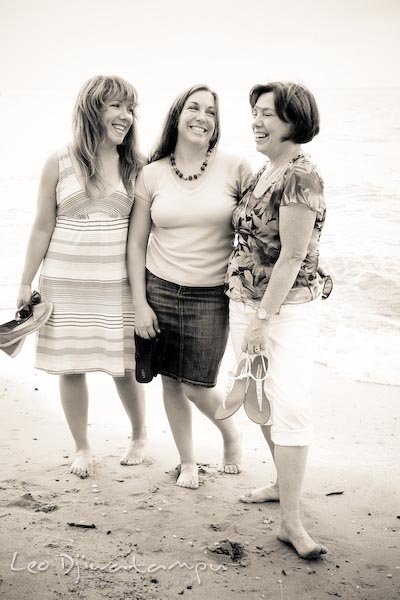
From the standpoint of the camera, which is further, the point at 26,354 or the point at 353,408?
the point at 26,354

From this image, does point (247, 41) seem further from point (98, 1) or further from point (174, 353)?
point (174, 353)

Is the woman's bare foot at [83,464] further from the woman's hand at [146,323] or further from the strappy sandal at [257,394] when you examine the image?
the strappy sandal at [257,394]

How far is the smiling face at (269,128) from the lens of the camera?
2.40 m

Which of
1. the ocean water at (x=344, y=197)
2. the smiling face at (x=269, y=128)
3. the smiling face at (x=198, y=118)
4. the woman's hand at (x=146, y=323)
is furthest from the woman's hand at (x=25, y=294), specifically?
the ocean water at (x=344, y=197)

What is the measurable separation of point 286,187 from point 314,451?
1.67 m

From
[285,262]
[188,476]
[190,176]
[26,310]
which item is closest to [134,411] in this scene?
[188,476]

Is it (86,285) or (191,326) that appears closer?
(191,326)

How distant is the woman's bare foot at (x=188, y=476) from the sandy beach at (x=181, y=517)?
4 cm

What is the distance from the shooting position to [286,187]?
7.55 ft

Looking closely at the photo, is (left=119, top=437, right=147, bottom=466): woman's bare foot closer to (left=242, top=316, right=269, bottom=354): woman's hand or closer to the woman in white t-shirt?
the woman in white t-shirt

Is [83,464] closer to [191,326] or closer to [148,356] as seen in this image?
[148,356]

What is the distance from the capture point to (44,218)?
9.61 feet

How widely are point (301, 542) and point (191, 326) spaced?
0.95 meters

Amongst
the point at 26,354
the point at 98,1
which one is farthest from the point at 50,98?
the point at 26,354
